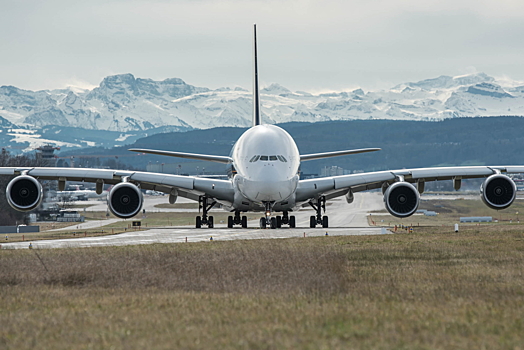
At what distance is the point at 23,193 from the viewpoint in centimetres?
3812

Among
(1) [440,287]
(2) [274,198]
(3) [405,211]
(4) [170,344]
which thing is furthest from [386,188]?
(4) [170,344]

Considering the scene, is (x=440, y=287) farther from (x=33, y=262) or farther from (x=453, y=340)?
(x=33, y=262)

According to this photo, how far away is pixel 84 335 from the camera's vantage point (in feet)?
38.5

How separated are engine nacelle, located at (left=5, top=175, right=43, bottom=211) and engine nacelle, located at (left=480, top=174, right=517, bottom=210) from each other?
21844mm

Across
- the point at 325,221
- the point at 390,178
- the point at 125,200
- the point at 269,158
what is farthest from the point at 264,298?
the point at 325,221

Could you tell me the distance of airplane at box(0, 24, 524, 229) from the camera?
3712cm

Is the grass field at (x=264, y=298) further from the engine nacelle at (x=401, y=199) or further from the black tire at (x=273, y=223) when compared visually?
the black tire at (x=273, y=223)

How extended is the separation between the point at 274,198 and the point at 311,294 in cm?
2207

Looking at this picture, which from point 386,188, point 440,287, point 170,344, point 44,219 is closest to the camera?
point 170,344

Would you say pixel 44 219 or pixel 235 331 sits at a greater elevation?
pixel 235 331

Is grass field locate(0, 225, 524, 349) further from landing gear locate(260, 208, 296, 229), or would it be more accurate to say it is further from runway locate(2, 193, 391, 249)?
landing gear locate(260, 208, 296, 229)

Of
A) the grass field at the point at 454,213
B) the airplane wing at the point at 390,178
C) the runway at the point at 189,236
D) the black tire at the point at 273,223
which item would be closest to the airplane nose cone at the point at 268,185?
the runway at the point at 189,236

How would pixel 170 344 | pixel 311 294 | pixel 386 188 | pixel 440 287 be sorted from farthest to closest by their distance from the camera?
pixel 386 188 < pixel 440 287 < pixel 311 294 < pixel 170 344

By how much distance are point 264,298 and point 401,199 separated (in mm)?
24031
